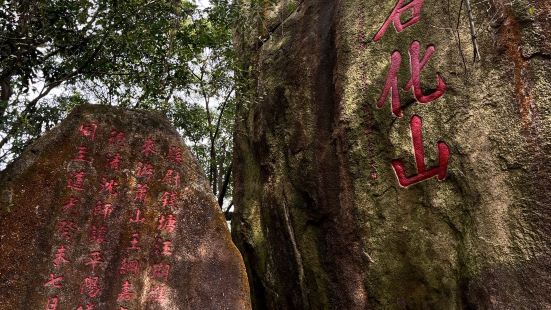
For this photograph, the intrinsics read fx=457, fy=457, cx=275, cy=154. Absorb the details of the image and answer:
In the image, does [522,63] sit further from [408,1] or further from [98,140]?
[98,140]

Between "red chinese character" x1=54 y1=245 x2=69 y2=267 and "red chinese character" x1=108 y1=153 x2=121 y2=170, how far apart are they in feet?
2.64

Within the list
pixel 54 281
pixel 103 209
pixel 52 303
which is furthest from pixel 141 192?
pixel 52 303

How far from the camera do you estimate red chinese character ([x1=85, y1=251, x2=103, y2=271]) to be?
12.2ft

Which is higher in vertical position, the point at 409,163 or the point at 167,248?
the point at 409,163

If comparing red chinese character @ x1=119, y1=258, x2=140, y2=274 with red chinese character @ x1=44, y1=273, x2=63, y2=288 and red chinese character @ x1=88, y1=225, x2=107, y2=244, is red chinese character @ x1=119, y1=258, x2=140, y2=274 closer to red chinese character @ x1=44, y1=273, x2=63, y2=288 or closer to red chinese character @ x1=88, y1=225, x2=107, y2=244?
red chinese character @ x1=88, y1=225, x2=107, y2=244

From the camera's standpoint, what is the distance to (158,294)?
374cm

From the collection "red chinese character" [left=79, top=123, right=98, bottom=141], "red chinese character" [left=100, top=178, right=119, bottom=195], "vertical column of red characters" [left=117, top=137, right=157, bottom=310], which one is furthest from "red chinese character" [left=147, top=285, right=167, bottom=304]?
"red chinese character" [left=79, top=123, right=98, bottom=141]

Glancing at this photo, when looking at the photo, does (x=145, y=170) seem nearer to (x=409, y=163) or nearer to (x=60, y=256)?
(x=60, y=256)

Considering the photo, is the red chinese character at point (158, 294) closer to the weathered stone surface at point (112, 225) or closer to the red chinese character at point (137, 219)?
the weathered stone surface at point (112, 225)

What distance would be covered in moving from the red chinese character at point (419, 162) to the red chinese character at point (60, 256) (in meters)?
3.01

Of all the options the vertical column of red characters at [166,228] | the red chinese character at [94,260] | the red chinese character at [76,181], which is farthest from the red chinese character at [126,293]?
the red chinese character at [76,181]

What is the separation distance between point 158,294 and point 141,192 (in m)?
0.92

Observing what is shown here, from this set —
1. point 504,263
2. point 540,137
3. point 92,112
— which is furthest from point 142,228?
point 540,137

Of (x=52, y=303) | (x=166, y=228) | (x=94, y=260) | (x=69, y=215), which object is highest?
(x=69, y=215)
